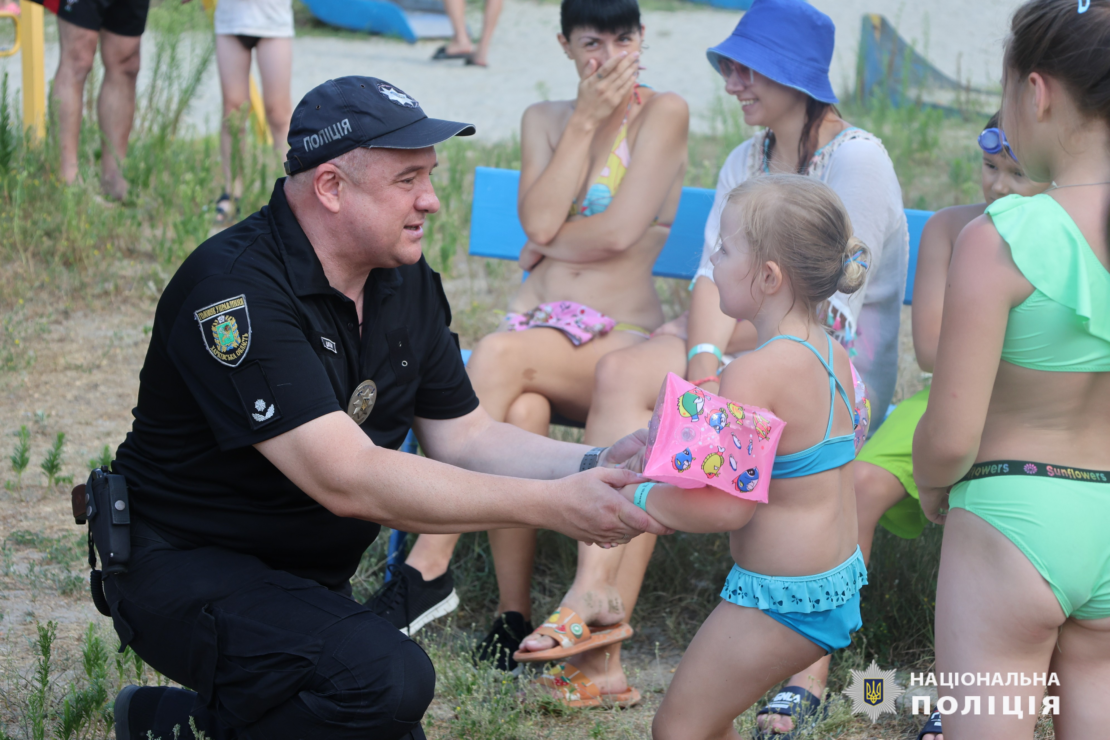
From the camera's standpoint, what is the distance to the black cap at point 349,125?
7.41 ft

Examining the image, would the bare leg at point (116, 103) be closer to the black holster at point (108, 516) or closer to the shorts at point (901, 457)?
the black holster at point (108, 516)

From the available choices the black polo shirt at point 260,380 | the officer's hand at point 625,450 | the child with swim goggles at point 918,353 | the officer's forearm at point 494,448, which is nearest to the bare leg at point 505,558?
the officer's forearm at point 494,448

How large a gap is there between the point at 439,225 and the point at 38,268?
219 cm

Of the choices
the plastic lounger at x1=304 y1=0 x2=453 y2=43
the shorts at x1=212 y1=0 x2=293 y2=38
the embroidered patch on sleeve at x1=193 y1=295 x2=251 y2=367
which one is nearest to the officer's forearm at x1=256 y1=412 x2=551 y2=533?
the embroidered patch on sleeve at x1=193 y1=295 x2=251 y2=367

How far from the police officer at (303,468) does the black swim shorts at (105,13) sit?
4.17m

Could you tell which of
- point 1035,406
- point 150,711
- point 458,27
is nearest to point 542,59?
point 458,27

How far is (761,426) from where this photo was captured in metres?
2.00

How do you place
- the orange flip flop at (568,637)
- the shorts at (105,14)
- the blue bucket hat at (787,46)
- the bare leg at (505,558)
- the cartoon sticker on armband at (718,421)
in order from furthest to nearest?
the shorts at (105,14), the blue bucket hat at (787,46), the bare leg at (505,558), the orange flip flop at (568,637), the cartoon sticker on armband at (718,421)

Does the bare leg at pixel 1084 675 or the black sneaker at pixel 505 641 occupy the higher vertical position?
A: the bare leg at pixel 1084 675

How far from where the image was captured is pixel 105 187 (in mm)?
6258

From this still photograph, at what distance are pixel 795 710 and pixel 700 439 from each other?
1.10 meters

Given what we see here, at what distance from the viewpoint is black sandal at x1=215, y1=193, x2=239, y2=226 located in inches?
245

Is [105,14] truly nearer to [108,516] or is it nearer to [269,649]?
[108,516]

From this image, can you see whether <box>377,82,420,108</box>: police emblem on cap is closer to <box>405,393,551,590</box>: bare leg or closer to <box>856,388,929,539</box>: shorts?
<box>405,393,551,590</box>: bare leg
